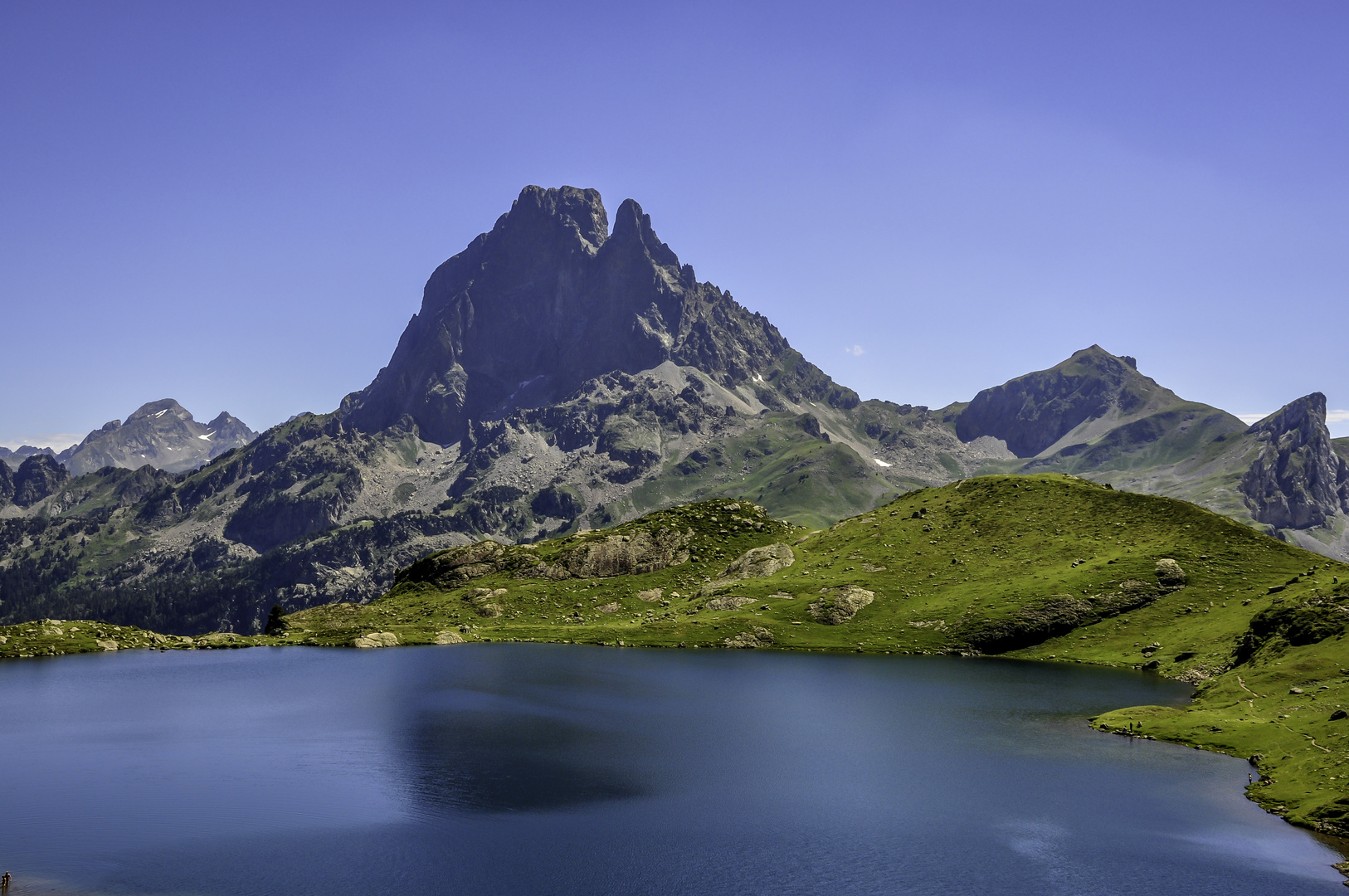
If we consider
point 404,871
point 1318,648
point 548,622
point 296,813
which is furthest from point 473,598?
point 1318,648

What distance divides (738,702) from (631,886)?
56.4 meters

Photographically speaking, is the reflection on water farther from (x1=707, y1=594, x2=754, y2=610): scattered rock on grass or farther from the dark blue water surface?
(x1=707, y1=594, x2=754, y2=610): scattered rock on grass

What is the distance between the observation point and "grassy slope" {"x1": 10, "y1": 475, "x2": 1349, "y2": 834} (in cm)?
10188

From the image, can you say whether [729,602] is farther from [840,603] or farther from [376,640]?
[376,640]

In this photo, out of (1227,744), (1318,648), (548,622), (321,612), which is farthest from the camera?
(321,612)

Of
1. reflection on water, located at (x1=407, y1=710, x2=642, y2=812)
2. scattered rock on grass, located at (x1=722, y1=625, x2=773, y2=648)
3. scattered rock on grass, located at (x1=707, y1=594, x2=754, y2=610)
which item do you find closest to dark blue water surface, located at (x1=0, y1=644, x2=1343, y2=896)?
reflection on water, located at (x1=407, y1=710, x2=642, y2=812)

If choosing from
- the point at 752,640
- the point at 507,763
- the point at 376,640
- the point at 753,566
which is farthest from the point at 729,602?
the point at 507,763

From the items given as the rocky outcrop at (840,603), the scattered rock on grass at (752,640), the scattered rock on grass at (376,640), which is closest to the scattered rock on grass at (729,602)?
the scattered rock on grass at (752,640)

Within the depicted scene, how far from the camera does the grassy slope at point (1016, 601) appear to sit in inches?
4011

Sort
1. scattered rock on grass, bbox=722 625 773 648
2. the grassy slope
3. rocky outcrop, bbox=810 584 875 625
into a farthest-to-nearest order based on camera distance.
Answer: rocky outcrop, bbox=810 584 875 625 → scattered rock on grass, bbox=722 625 773 648 → the grassy slope

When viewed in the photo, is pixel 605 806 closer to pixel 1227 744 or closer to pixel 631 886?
pixel 631 886

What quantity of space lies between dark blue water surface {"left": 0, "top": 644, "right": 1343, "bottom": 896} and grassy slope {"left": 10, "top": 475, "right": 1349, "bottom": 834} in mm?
12718

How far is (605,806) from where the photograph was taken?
70625mm

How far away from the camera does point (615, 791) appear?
75.1 m
